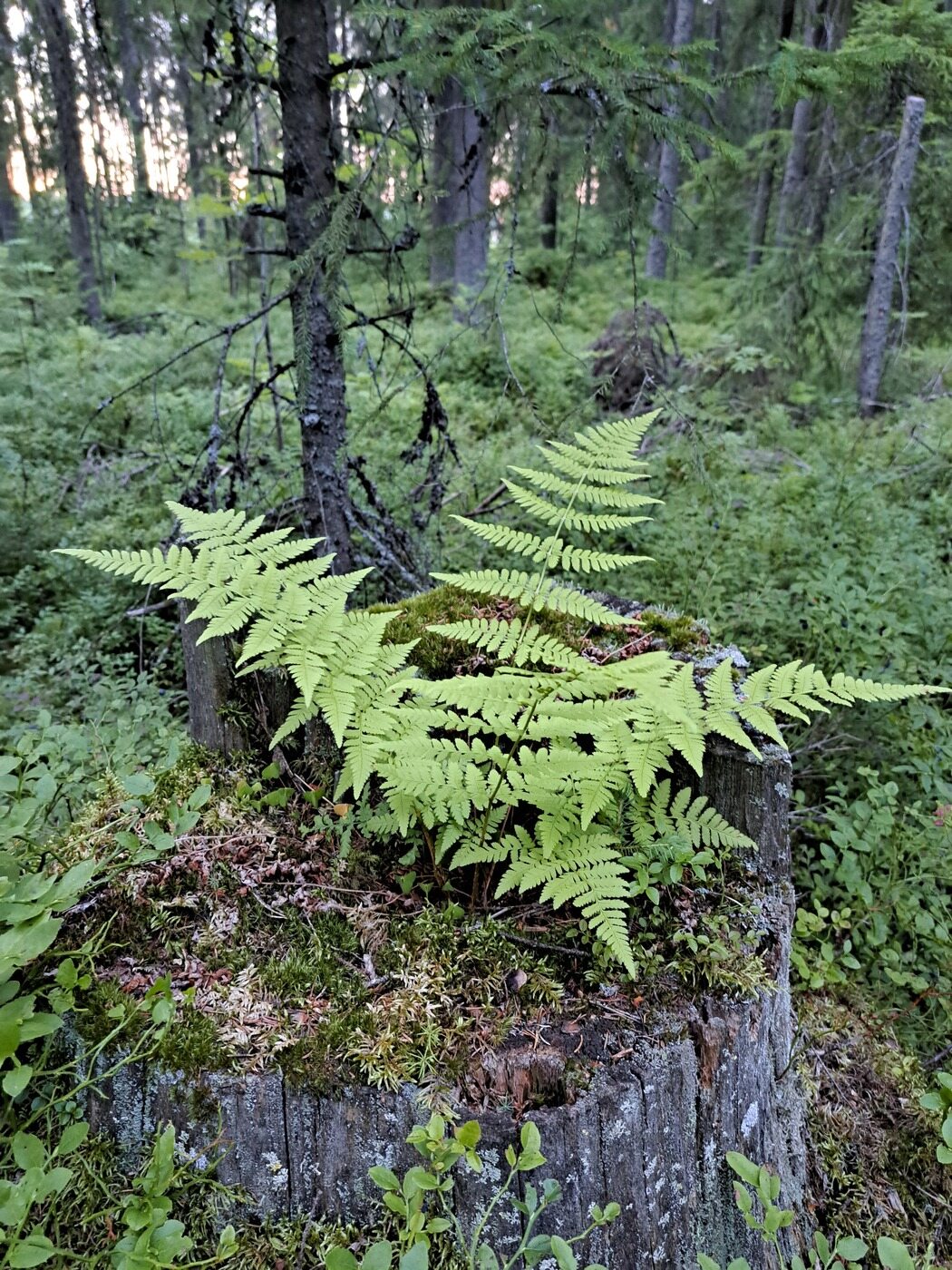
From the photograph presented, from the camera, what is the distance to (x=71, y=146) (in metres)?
11.7

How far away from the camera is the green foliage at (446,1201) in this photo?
57.4 inches

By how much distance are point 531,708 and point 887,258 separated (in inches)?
330

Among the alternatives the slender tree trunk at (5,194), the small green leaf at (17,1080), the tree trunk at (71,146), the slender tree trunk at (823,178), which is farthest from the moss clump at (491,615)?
the slender tree trunk at (5,194)

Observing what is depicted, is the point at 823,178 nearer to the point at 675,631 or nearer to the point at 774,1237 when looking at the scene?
the point at 675,631

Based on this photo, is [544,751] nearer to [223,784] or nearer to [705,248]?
[223,784]

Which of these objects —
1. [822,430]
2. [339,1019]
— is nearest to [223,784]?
[339,1019]

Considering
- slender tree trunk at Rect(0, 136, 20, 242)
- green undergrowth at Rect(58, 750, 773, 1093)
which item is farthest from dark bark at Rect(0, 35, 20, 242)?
green undergrowth at Rect(58, 750, 773, 1093)

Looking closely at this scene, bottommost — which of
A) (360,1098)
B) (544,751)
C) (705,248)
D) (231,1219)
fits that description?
(231,1219)

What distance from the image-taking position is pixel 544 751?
6.77 feet

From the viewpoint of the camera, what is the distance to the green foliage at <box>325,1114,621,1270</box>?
146 cm

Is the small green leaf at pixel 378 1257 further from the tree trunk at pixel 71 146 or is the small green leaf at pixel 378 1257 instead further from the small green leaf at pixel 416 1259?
the tree trunk at pixel 71 146

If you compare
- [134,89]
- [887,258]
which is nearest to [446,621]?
[887,258]

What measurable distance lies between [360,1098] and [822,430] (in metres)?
7.20

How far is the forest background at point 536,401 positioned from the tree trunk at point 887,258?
4 cm
